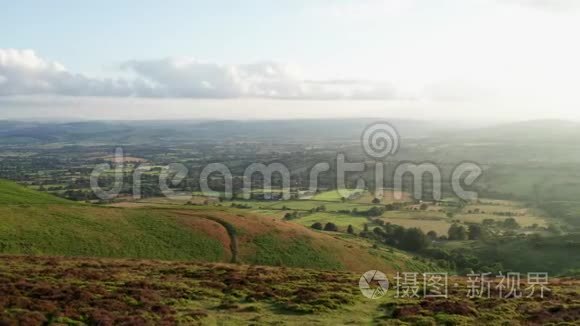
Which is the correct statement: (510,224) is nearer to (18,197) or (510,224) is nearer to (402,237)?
(402,237)

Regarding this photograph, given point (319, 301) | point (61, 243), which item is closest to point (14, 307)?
point (319, 301)

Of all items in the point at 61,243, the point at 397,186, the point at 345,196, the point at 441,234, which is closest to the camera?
the point at 61,243

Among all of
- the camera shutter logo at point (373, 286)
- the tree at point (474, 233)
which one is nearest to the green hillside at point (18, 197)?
the camera shutter logo at point (373, 286)

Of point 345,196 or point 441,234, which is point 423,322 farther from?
point 345,196

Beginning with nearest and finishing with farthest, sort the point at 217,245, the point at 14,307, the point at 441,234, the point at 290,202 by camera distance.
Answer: the point at 14,307
the point at 217,245
the point at 441,234
the point at 290,202

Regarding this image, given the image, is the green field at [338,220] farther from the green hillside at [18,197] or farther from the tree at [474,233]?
the green hillside at [18,197]

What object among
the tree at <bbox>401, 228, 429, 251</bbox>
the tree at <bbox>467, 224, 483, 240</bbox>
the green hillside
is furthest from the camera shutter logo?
the tree at <bbox>467, 224, 483, 240</bbox>
